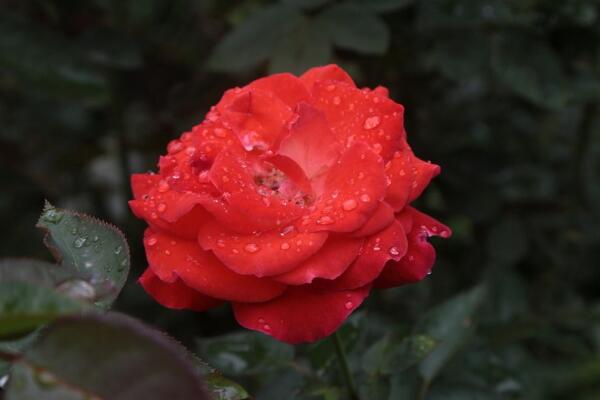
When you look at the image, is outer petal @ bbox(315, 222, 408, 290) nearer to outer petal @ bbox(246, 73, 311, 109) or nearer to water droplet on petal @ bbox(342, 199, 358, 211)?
water droplet on petal @ bbox(342, 199, 358, 211)

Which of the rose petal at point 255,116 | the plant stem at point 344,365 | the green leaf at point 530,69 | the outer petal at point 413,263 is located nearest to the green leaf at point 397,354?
the plant stem at point 344,365

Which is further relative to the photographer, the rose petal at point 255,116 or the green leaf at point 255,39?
the green leaf at point 255,39

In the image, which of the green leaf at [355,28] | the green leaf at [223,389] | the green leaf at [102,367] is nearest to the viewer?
the green leaf at [102,367]

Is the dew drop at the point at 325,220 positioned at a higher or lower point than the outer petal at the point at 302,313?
higher

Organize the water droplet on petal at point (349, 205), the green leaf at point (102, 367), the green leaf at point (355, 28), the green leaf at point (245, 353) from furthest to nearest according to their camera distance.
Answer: the green leaf at point (355, 28), the green leaf at point (245, 353), the water droplet on petal at point (349, 205), the green leaf at point (102, 367)

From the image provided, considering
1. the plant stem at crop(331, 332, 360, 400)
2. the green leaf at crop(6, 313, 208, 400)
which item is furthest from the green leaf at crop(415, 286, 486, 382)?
the green leaf at crop(6, 313, 208, 400)

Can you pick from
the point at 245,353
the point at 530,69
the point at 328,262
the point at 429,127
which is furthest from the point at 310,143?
the point at 429,127

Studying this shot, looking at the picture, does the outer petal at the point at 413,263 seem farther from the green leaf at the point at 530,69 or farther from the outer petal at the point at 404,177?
the green leaf at the point at 530,69

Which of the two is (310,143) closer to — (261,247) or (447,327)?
(261,247)
